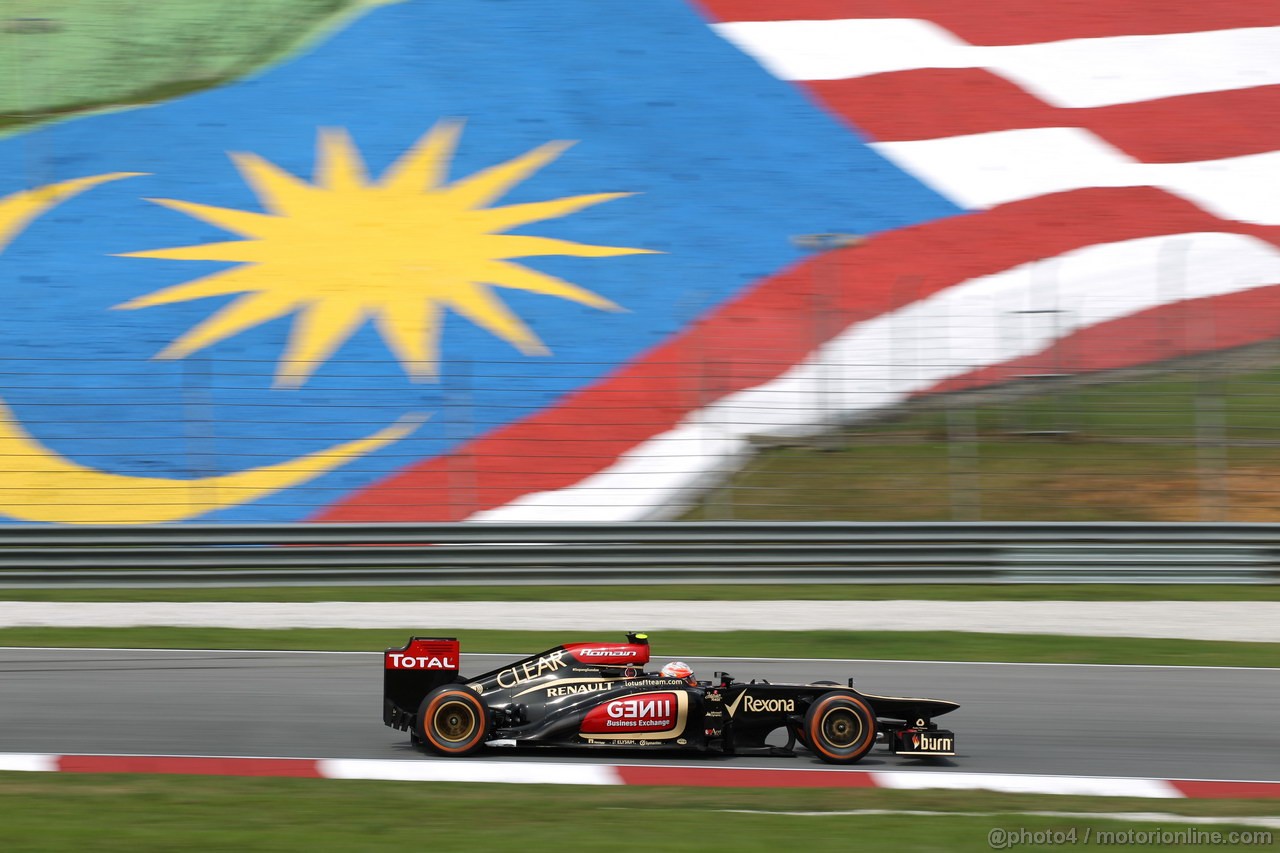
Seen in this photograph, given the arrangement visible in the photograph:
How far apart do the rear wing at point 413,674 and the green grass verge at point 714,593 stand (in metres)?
5.16

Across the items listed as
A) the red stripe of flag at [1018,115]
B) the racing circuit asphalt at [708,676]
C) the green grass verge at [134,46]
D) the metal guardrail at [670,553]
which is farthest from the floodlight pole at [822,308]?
the green grass verge at [134,46]

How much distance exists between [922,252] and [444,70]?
7254mm

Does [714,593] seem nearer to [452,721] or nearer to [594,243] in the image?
[452,721]

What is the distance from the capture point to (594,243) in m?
18.1

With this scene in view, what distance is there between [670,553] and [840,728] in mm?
5793

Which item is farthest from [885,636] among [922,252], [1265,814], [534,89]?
[534,89]

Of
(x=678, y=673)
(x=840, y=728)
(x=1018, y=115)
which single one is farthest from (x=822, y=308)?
(x=678, y=673)

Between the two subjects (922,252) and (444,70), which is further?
(444,70)

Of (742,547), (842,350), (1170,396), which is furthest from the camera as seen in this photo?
(842,350)

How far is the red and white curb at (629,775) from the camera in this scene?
6.41m

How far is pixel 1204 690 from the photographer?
28.3 ft

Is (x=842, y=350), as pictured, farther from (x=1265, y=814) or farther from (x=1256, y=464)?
(x=1265, y=814)

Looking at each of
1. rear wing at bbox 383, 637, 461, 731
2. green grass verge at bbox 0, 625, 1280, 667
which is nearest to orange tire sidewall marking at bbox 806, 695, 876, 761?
rear wing at bbox 383, 637, 461, 731

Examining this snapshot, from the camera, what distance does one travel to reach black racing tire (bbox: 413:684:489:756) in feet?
21.8
